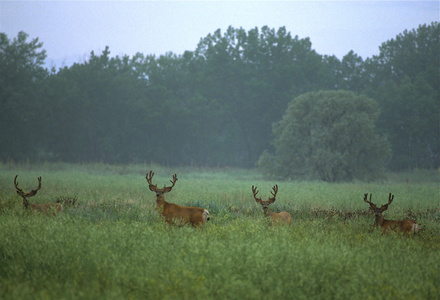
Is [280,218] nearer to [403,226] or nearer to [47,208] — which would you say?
[403,226]

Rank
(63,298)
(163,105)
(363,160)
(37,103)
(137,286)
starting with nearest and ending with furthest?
(63,298)
(137,286)
(363,160)
(37,103)
(163,105)

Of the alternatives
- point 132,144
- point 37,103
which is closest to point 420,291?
point 37,103

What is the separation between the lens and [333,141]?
3894 cm

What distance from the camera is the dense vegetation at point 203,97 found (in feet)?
169

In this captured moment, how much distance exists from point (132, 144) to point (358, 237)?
5042 centimetres

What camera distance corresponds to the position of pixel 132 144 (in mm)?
58656

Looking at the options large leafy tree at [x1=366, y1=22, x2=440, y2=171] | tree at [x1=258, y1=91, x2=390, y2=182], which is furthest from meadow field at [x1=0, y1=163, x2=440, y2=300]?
large leafy tree at [x1=366, y1=22, x2=440, y2=171]

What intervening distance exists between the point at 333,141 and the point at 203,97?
90.9ft

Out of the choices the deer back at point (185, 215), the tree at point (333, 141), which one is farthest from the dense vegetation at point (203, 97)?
the deer back at point (185, 215)

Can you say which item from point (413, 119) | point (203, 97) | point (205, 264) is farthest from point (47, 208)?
point (203, 97)

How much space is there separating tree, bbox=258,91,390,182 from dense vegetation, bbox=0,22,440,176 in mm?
8265

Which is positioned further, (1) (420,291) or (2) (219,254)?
(2) (219,254)

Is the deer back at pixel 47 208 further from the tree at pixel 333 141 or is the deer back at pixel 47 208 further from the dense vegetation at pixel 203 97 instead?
the dense vegetation at pixel 203 97

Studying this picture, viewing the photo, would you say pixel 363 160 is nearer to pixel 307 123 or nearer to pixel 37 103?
pixel 307 123
